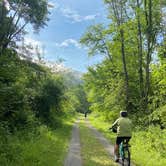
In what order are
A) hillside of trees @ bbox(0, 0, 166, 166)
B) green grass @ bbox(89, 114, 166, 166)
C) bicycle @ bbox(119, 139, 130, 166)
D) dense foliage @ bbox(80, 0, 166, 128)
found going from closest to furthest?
1. bicycle @ bbox(119, 139, 130, 166)
2. green grass @ bbox(89, 114, 166, 166)
3. hillside of trees @ bbox(0, 0, 166, 166)
4. dense foliage @ bbox(80, 0, 166, 128)

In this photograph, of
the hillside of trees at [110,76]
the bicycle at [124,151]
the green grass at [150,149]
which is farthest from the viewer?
the hillside of trees at [110,76]

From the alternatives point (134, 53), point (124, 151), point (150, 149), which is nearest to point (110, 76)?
point (134, 53)

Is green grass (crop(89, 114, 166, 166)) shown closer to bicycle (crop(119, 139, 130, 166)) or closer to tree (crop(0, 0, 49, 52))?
bicycle (crop(119, 139, 130, 166))

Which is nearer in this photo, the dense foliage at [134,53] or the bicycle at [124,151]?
the bicycle at [124,151]

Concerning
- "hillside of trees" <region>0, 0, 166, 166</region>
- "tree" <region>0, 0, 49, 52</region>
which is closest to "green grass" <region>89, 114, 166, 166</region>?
"hillside of trees" <region>0, 0, 166, 166</region>

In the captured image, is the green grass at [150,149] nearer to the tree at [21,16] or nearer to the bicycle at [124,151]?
the bicycle at [124,151]

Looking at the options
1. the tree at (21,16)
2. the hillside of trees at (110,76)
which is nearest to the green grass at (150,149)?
the hillside of trees at (110,76)

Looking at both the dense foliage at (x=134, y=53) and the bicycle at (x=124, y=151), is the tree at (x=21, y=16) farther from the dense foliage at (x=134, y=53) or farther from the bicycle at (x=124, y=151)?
the bicycle at (x=124, y=151)

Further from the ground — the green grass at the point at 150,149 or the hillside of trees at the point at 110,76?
the hillside of trees at the point at 110,76

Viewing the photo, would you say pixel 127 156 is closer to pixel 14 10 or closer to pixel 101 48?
pixel 14 10

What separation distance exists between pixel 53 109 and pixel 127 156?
14973mm

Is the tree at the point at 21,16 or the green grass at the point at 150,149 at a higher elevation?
the tree at the point at 21,16

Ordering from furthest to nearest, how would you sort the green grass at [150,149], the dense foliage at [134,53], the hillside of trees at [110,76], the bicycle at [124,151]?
the dense foliage at [134,53]
the hillside of trees at [110,76]
the green grass at [150,149]
the bicycle at [124,151]

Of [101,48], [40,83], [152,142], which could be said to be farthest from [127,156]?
[101,48]
